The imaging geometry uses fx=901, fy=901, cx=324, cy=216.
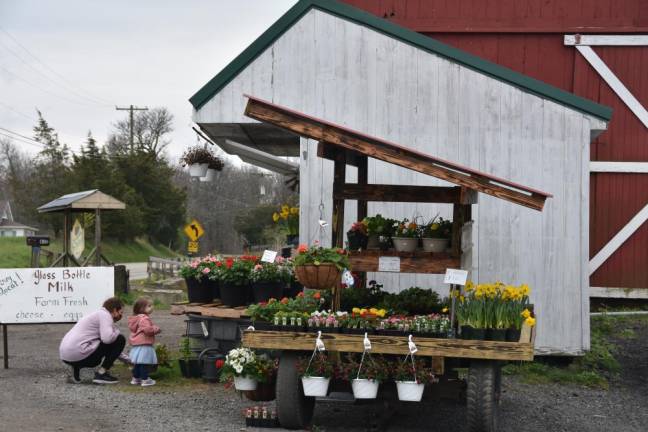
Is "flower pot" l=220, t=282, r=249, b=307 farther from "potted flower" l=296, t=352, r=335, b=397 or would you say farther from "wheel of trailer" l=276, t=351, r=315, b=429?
"potted flower" l=296, t=352, r=335, b=397

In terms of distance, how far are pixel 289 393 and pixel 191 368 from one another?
3352 millimetres

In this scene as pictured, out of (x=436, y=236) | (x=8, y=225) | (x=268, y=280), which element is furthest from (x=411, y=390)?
(x=8, y=225)

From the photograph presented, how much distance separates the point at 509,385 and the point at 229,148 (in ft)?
19.2

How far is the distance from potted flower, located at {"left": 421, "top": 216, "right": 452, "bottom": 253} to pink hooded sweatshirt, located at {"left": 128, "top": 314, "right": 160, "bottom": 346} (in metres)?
3.58

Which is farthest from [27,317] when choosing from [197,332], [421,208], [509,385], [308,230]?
[509,385]

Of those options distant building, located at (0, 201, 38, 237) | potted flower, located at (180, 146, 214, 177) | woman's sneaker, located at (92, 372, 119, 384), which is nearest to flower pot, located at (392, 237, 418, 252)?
woman's sneaker, located at (92, 372, 119, 384)

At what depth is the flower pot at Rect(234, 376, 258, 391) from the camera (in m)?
8.37

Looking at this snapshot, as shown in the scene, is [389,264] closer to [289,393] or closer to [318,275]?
[318,275]

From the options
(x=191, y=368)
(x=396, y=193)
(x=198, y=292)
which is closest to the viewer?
(x=396, y=193)

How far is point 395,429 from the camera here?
8391 mm

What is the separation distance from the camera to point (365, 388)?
7.66 m

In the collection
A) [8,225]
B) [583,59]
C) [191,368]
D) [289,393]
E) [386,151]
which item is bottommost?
[191,368]

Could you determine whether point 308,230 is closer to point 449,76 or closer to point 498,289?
point 449,76

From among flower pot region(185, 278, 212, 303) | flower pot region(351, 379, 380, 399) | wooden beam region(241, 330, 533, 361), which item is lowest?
flower pot region(351, 379, 380, 399)
